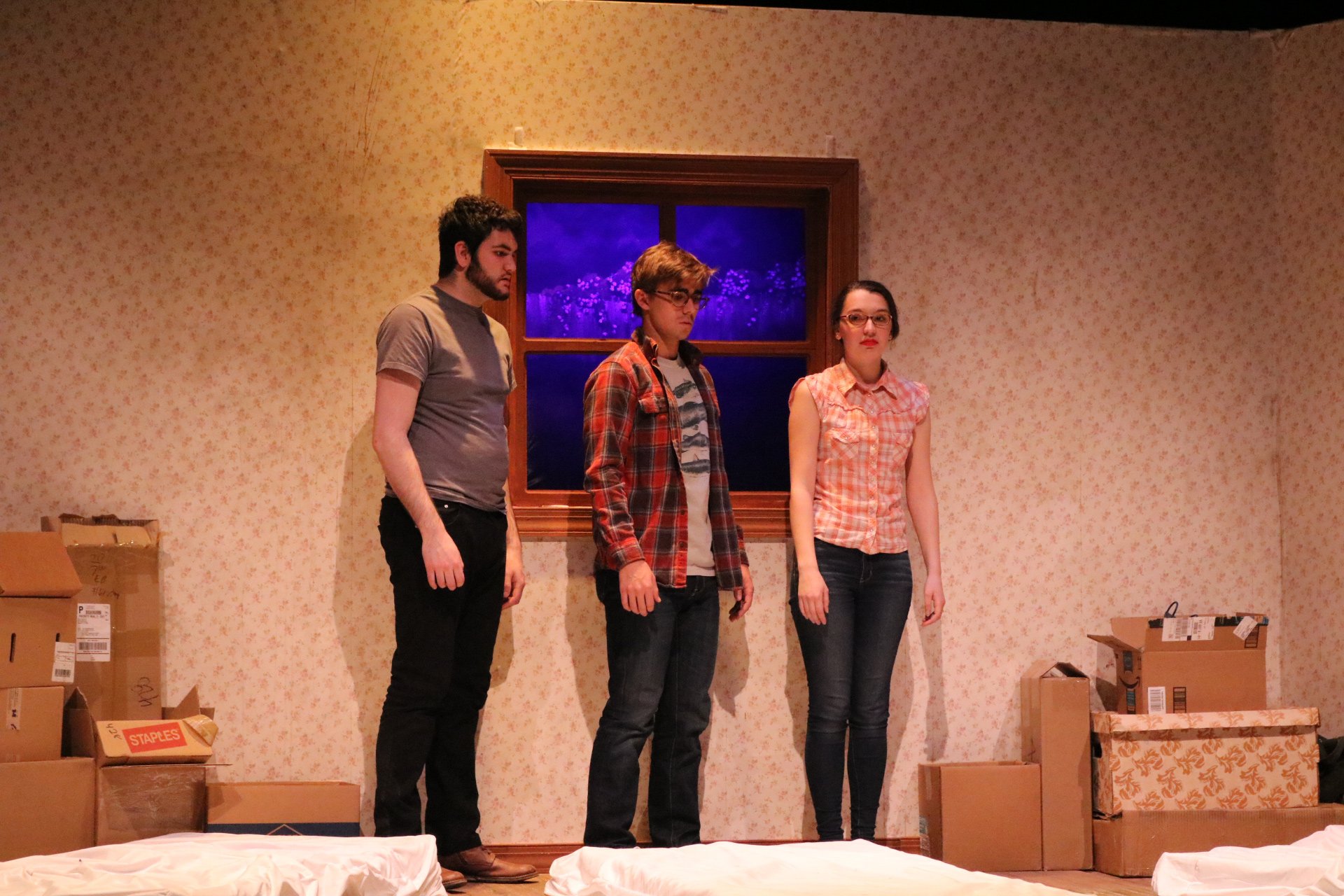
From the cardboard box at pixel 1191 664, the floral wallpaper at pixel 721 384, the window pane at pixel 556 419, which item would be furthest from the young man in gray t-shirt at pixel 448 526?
the cardboard box at pixel 1191 664

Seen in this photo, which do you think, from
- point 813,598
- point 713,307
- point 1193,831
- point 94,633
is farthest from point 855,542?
point 94,633

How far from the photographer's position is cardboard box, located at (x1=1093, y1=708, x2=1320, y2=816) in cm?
347

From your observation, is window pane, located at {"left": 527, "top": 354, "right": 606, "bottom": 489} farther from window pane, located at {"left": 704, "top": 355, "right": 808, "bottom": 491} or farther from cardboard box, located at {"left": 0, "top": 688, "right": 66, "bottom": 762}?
cardboard box, located at {"left": 0, "top": 688, "right": 66, "bottom": 762}

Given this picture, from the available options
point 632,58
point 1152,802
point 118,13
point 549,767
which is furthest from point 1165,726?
point 118,13

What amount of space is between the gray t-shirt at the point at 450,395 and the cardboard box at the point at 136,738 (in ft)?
2.46

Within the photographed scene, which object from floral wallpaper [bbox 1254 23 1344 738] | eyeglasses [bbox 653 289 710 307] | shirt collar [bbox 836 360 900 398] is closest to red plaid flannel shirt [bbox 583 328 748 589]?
eyeglasses [bbox 653 289 710 307]

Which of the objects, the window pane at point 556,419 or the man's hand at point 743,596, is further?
the window pane at point 556,419

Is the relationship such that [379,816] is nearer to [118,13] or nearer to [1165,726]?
[1165,726]

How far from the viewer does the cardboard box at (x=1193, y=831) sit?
3.42 m

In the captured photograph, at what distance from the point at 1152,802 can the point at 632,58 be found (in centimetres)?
260

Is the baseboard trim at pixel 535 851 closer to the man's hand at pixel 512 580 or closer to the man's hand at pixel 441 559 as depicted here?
the man's hand at pixel 512 580

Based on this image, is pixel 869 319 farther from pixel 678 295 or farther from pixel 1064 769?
pixel 1064 769

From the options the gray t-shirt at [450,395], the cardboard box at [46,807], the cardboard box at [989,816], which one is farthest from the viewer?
the cardboard box at [989,816]

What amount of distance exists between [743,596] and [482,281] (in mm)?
1112
